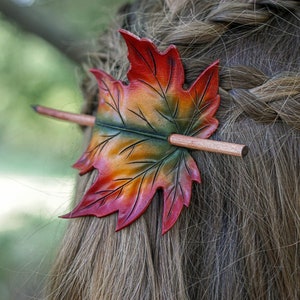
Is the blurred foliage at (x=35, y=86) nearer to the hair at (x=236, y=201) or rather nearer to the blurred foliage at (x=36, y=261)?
the blurred foliage at (x=36, y=261)

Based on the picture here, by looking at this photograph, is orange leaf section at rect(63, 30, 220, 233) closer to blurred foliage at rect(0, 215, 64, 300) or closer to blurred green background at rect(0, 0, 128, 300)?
blurred foliage at rect(0, 215, 64, 300)

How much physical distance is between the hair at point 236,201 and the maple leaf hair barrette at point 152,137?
0.02 meters

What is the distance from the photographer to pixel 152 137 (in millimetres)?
673

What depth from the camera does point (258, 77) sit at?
2.16 feet

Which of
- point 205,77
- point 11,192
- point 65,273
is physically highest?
point 205,77

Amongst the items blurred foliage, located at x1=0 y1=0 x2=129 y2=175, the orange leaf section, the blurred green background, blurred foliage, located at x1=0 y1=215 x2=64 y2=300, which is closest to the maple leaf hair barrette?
the orange leaf section

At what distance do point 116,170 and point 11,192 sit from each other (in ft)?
2.31

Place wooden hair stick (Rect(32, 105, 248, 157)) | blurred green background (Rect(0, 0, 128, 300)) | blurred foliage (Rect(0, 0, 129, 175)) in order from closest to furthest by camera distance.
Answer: wooden hair stick (Rect(32, 105, 248, 157))
blurred green background (Rect(0, 0, 128, 300))
blurred foliage (Rect(0, 0, 129, 175))

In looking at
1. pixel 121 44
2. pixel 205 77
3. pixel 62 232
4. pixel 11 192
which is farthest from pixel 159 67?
pixel 11 192

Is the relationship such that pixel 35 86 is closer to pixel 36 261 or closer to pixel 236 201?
pixel 36 261

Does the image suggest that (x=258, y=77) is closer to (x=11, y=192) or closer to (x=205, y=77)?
(x=205, y=77)

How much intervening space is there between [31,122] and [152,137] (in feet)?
2.89

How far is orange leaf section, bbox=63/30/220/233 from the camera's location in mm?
654

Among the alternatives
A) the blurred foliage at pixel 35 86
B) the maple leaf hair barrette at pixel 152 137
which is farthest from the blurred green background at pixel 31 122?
the maple leaf hair barrette at pixel 152 137
